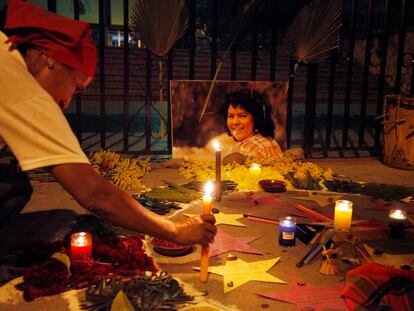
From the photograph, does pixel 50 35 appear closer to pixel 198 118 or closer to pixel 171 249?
pixel 171 249

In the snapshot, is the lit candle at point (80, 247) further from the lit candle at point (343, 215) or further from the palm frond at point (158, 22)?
the palm frond at point (158, 22)

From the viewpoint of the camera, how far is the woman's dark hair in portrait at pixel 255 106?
20.8 feet

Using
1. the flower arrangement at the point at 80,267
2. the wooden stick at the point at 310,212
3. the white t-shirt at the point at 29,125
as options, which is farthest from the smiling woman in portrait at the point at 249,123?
the white t-shirt at the point at 29,125

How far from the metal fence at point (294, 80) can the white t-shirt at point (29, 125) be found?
14.0 feet

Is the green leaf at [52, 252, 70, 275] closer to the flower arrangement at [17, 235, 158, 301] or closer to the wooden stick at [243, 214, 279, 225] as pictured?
the flower arrangement at [17, 235, 158, 301]

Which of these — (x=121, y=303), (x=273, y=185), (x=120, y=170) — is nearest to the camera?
(x=121, y=303)

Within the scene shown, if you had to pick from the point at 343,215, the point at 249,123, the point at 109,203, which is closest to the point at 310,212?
the point at 343,215

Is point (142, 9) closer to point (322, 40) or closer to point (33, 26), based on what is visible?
point (322, 40)

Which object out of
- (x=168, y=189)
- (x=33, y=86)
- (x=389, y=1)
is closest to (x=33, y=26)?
(x=33, y=86)

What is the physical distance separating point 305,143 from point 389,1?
2.40 metres

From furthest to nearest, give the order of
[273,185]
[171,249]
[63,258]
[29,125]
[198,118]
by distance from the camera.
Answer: [198,118] → [273,185] → [171,249] → [63,258] → [29,125]

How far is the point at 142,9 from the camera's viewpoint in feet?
19.7

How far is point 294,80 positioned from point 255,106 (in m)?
5.94

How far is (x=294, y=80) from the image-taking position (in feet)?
39.4
